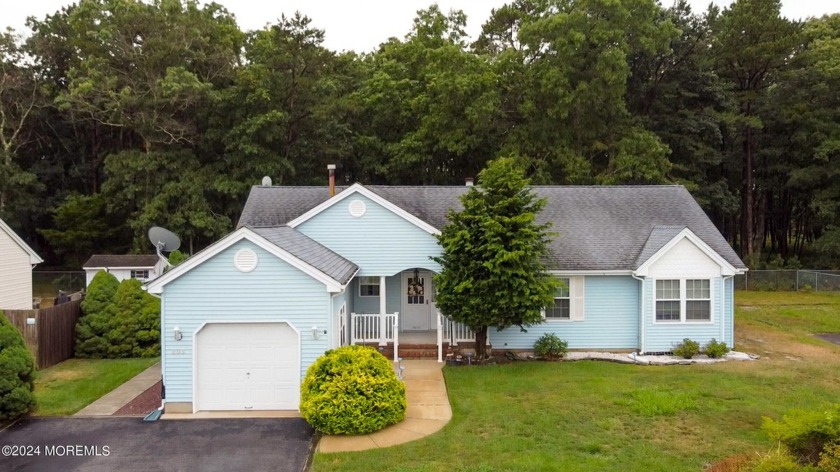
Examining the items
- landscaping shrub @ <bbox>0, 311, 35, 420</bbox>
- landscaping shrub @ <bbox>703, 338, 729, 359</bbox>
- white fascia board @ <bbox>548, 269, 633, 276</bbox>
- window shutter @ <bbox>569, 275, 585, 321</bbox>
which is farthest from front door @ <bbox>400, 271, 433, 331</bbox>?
landscaping shrub @ <bbox>0, 311, 35, 420</bbox>

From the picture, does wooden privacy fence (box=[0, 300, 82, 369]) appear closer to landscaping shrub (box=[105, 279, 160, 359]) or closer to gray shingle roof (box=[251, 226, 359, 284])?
landscaping shrub (box=[105, 279, 160, 359])

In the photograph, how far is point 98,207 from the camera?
112 feet

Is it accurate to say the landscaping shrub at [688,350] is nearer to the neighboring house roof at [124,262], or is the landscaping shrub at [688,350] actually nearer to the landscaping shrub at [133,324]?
the landscaping shrub at [133,324]

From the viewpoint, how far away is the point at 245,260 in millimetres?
11219

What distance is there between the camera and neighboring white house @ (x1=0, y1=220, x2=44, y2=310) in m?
20.5

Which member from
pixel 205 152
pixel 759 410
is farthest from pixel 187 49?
pixel 759 410

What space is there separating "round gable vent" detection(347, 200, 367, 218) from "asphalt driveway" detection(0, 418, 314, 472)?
6544 millimetres

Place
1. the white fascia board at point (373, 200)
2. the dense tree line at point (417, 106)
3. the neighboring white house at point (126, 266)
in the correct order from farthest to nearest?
the dense tree line at point (417, 106) < the neighboring white house at point (126, 266) < the white fascia board at point (373, 200)

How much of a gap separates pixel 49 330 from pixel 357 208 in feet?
30.7

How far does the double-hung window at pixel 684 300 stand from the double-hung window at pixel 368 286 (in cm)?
850

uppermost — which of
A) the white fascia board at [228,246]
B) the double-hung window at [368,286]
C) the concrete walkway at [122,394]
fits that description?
the white fascia board at [228,246]

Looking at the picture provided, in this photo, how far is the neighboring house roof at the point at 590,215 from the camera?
16.3 metres

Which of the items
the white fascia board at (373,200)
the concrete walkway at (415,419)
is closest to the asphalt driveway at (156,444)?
the concrete walkway at (415,419)

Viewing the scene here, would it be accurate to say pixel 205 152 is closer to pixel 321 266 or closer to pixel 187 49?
pixel 187 49
